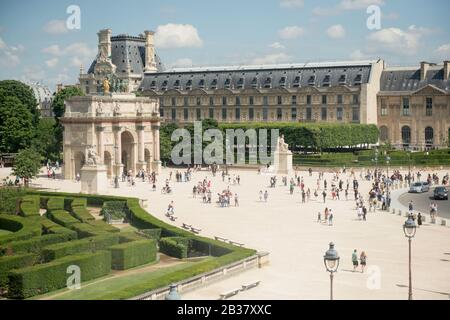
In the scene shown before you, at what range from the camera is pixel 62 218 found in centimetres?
4472

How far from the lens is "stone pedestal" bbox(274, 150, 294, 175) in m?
81.8

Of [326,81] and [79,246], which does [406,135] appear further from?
[79,246]

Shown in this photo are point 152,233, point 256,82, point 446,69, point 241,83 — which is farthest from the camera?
point 241,83

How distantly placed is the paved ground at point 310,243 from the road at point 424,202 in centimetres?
358

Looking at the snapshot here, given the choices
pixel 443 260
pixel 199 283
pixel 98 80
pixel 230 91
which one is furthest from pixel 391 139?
pixel 199 283

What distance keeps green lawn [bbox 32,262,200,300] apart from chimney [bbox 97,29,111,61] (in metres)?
101

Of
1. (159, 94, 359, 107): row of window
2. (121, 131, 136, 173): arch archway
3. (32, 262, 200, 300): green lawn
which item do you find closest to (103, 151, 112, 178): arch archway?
(121, 131, 136, 173): arch archway

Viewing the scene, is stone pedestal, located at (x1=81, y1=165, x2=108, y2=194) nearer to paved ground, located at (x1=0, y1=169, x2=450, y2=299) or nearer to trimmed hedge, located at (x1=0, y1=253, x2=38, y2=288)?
paved ground, located at (x1=0, y1=169, x2=450, y2=299)

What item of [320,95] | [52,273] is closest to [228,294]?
[52,273]

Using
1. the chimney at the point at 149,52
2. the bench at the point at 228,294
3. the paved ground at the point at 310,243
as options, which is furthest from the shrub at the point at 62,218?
the chimney at the point at 149,52

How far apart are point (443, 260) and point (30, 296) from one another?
18.0 meters

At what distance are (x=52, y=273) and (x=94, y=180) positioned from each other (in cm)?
3175

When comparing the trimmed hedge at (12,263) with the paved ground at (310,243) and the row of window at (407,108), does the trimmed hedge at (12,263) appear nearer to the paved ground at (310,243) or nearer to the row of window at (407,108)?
the paved ground at (310,243)

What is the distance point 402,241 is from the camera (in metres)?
41.2
